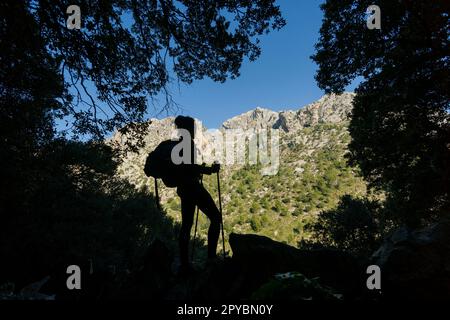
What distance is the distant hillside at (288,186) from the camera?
79812 millimetres

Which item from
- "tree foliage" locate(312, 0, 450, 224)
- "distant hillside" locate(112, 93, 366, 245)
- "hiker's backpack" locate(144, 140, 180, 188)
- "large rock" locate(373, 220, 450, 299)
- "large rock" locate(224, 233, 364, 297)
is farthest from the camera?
"distant hillside" locate(112, 93, 366, 245)

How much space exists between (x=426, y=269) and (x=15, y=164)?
14.6m

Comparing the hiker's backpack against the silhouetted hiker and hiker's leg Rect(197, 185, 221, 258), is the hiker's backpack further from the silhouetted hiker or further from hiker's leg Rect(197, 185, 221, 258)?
hiker's leg Rect(197, 185, 221, 258)

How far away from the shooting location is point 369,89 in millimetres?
11820

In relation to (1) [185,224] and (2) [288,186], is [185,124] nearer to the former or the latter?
(1) [185,224]

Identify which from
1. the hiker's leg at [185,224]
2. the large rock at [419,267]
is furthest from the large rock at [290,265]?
the hiker's leg at [185,224]

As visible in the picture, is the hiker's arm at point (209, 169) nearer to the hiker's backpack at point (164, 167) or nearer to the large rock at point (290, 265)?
the hiker's backpack at point (164, 167)

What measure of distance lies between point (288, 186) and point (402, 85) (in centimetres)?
8593

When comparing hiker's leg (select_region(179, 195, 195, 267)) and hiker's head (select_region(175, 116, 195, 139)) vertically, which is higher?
hiker's head (select_region(175, 116, 195, 139))

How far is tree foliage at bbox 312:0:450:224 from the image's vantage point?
999 cm

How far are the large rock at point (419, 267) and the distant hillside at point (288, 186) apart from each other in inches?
2471

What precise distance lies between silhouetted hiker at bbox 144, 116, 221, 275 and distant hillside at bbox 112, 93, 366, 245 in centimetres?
6062

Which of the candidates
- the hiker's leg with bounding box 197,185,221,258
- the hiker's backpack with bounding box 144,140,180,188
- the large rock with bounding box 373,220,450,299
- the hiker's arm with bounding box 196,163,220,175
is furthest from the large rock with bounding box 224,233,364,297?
the hiker's backpack with bounding box 144,140,180,188
